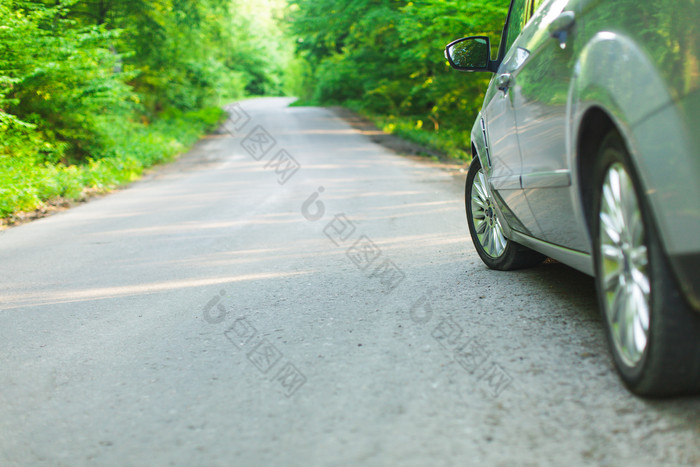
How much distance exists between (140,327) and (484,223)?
2559mm

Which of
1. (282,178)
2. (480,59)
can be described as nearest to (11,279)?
(480,59)

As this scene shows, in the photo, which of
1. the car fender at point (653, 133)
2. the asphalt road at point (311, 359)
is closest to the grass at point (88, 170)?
the asphalt road at point (311, 359)

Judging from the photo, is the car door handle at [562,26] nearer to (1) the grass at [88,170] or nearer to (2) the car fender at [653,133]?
(2) the car fender at [653,133]

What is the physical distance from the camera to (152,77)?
25.0 metres

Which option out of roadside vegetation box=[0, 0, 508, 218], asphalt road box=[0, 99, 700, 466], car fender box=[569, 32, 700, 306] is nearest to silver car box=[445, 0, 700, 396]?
car fender box=[569, 32, 700, 306]

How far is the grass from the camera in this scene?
9555 mm

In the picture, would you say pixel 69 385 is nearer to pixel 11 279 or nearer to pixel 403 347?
pixel 403 347

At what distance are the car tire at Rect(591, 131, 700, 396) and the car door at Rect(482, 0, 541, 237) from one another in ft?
3.26

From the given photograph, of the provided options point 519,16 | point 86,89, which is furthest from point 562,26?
point 86,89

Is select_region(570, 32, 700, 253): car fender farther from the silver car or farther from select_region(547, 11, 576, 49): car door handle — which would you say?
select_region(547, 11, 576, 49): car door handle

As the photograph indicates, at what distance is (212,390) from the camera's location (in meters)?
2.66

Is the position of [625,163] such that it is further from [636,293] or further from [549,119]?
[549,119]

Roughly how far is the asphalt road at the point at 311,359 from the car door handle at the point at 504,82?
51.0 inches

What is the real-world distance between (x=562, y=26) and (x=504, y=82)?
3.31 feet
